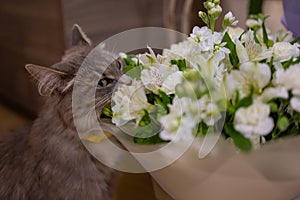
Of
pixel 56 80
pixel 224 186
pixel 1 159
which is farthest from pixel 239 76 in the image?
pixel 1 159

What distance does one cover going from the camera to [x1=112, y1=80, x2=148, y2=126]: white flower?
24.6 inches

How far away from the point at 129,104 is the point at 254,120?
189 mm

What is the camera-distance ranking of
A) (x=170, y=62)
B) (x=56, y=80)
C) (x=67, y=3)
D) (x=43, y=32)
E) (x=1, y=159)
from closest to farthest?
(x=170, y=62) → (x=56, y=80) → (x=1, y=159) → (x=67, y=3) → (x=43, y=32)

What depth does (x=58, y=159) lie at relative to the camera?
0.95m

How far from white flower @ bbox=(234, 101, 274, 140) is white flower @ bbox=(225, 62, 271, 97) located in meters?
0.04

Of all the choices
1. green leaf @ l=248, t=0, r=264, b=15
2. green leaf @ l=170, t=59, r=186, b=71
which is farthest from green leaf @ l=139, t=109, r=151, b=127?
green leaf @ l=248, t=0, r=264, b=15

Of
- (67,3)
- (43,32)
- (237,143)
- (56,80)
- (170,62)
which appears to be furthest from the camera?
(43,32)

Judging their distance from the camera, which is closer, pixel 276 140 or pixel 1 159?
pixel 276 140

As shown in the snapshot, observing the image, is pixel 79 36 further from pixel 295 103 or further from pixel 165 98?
pixel 295 103

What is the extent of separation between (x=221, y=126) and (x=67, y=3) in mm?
1373

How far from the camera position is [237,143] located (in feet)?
1.80

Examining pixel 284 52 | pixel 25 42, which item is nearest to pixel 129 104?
pixel 284 52

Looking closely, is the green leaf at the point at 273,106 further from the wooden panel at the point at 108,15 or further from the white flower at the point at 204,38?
the wooden panel at the point at 108,15

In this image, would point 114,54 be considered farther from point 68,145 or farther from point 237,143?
point 237,143
